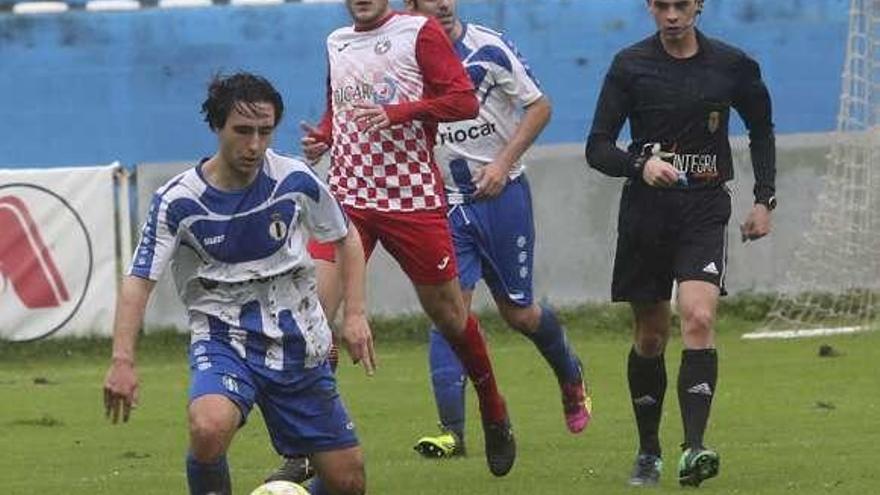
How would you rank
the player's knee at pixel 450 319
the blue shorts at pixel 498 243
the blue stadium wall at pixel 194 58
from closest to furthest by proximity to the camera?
the player's knee at pixel 450 319, the blue shorts at pixel 498 243, the blue stadium wall at pixel 194 58

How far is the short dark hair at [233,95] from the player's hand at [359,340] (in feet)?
2.54

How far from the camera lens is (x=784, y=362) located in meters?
16.0

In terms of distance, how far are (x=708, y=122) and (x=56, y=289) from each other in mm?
9272

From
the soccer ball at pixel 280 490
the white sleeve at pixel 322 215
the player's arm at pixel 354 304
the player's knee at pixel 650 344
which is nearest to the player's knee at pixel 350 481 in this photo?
the player's arm at pixel 354 304

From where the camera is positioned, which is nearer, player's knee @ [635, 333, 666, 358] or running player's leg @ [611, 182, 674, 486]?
running player's leg @ [611, 182, 674, 486]

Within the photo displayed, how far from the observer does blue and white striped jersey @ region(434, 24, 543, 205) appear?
11102mm

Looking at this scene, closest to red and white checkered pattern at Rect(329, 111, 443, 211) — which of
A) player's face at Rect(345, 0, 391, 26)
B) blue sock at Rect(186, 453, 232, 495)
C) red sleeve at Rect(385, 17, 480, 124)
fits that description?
red sleeve at Rect(385, 17, 480, 124)

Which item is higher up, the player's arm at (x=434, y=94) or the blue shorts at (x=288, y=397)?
the player's arm at (x=434, y=94)

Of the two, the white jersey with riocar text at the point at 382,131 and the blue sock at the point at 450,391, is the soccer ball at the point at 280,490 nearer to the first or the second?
the white jersey with riocar text at the point at 382,131

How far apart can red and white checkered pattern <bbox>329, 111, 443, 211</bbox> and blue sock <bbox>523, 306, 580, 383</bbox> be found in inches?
57.3

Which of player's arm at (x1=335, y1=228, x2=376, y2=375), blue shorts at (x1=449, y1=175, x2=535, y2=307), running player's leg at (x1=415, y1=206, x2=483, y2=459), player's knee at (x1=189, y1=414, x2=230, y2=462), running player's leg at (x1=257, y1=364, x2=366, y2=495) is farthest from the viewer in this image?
blue shorts at (x1=449, y1=175, x2=535, y2=307)

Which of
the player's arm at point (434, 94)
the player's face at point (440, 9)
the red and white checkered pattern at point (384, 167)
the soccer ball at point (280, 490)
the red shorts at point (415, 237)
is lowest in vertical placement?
the soccer ball at point (280, 490)

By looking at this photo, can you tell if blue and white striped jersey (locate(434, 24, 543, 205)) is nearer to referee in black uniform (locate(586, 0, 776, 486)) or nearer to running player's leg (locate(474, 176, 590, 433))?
running player's leg (locate(474, 176, 590, 433))

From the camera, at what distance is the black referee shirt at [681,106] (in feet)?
32.0
